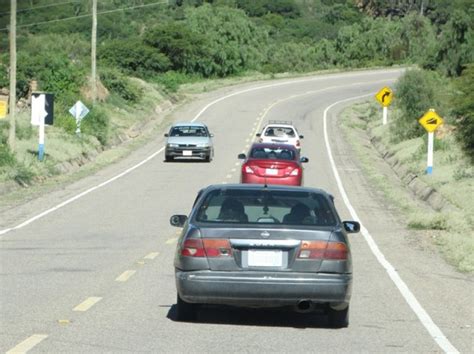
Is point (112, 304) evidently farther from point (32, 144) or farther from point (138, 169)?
point (32, 144)

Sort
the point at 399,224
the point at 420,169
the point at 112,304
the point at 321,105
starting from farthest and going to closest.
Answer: the point at 321,105 < the point at 420,169 < the point at 399,224 < the point at 112,304

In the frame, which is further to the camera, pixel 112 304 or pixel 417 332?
pixel 112 304

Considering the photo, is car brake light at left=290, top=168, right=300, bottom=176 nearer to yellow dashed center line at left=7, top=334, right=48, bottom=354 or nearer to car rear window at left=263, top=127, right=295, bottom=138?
car rear window at left=263, top=127, right=295, bottom=138

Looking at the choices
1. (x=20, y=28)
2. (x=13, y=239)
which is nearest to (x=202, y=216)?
(x=13, y=239)

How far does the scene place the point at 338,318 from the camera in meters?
11.5

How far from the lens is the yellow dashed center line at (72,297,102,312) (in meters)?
12.2

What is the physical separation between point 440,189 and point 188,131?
51.5ft

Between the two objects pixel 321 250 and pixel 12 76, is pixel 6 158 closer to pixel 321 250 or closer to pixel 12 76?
pixel 12 76

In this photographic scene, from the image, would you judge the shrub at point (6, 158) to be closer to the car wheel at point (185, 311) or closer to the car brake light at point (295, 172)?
the car brake light at point (295, 172)

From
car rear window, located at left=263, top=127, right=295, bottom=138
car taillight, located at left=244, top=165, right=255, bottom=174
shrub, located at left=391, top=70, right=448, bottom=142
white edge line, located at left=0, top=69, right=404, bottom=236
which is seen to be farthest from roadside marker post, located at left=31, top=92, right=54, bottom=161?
shrub, located at left=391, top=70, right=448, bottom=142

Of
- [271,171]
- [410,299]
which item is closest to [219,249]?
[410,299]

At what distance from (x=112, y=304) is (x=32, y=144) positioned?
96.5ft

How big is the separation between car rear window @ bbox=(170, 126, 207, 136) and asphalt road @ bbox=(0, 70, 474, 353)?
10.1 metres

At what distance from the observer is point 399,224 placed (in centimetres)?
2414
